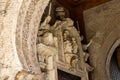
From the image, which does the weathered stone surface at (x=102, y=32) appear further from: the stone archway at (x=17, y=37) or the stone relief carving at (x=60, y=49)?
the stone archway at (x=17, y=37)

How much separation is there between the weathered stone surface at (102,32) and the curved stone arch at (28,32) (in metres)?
1.83

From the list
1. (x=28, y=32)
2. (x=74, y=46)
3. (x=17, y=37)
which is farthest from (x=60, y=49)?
(x=17, y=37)

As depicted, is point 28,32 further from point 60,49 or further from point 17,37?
point 60,49

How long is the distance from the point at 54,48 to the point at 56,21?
1.98 ft

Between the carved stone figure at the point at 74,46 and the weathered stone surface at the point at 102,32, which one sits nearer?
the carved stone figure at the point at 74,46

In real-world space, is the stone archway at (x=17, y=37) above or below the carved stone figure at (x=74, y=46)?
above

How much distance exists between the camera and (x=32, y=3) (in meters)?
2.62

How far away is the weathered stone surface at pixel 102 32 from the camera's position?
4262 mm

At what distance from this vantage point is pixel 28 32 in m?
2.58

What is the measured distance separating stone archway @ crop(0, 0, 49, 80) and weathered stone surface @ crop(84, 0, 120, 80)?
6.13 feet

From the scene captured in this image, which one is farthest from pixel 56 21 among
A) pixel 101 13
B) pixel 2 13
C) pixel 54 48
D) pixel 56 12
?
pixel 2 13

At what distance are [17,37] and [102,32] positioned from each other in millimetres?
2287

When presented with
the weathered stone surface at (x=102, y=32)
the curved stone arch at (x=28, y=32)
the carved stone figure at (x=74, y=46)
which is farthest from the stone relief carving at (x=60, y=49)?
the curved stone arch at (x=28, y=32)

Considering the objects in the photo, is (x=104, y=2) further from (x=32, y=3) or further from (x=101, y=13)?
(x=32, y=3)
